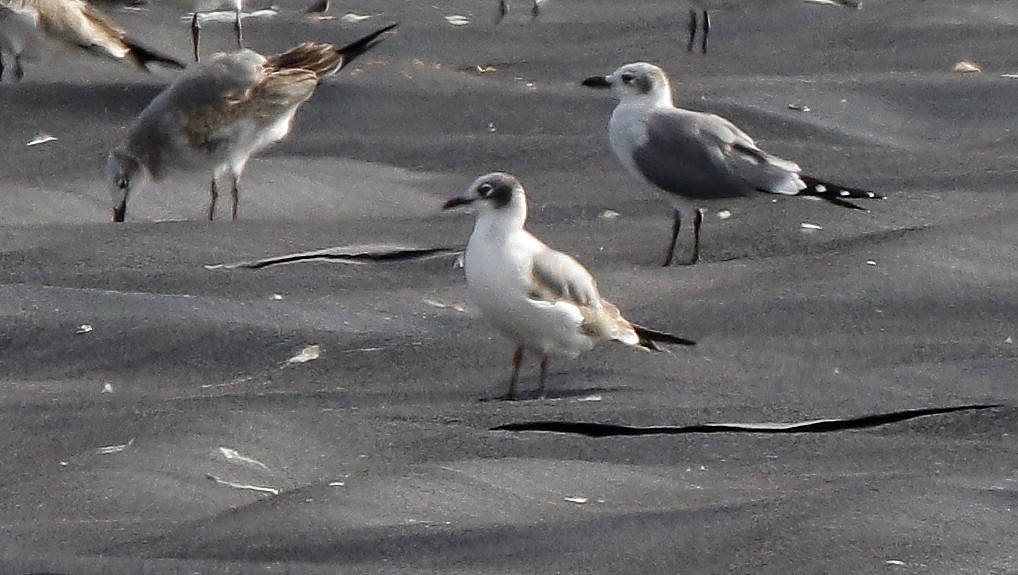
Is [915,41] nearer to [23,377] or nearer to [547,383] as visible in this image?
[547,383]

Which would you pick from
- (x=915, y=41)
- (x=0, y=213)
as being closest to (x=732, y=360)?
(x=0, y=213)

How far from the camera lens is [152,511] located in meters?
3.55

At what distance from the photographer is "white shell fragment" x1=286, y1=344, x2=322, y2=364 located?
15.1 ft

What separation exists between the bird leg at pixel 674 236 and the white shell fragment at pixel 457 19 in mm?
3398

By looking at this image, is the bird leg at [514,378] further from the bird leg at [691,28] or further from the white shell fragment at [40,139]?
the bird leg at [691,28]

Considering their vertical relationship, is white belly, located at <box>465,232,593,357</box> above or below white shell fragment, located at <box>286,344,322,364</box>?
above

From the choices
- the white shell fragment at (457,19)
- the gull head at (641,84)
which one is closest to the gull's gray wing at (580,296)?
the gull head at (641,84)

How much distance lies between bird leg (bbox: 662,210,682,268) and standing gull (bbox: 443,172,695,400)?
1025 mm

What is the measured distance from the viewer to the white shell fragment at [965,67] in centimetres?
798

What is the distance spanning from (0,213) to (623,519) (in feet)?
10.7

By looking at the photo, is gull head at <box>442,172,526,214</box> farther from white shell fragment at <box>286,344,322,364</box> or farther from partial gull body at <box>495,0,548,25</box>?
partial gull body at <box>495,0,548,25</box>

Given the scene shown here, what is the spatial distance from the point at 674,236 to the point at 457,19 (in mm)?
3853

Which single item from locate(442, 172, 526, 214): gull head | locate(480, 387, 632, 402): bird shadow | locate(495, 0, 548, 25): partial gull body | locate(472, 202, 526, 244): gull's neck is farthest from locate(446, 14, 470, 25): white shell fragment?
locate(480, 387, 632, 402): bird shadow

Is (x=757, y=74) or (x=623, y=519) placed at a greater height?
(x=623, y=519)
